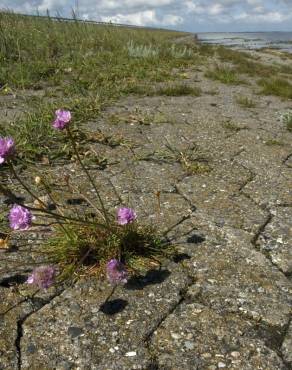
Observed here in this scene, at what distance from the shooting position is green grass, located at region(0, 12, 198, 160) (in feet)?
13.6

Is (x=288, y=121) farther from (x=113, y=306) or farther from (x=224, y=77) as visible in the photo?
(x=113, y=306)

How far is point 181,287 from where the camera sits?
6.77 feet

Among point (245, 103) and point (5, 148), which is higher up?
point (5, 148)

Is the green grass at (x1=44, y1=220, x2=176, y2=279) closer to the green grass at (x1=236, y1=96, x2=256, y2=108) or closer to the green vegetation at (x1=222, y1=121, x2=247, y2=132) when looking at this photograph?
the green vegetation at (x1=222, y1=121, x2=247, y2=132)

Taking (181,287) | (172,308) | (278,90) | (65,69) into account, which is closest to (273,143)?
(181,287)

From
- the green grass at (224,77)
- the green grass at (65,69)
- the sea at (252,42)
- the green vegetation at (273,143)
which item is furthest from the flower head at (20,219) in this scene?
the sea at (252,42)

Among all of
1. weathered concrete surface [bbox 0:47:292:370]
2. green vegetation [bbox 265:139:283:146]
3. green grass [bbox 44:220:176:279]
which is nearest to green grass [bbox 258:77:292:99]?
green vegetation [bbox 265:139:283:146]

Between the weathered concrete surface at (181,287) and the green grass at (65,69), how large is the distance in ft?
2.27

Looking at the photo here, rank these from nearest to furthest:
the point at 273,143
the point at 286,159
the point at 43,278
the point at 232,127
Result: the point at 43,278 → the point at 286,159 → the point at 273,143 → the point at 232,127

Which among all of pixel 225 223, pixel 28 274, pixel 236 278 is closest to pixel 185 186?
pixel 225 223

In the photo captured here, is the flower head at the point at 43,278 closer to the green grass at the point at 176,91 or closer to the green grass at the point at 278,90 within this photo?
the green grass at the point at 176,91

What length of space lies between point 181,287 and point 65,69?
600cm

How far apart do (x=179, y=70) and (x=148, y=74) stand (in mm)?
1620

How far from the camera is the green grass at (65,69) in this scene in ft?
13.6
